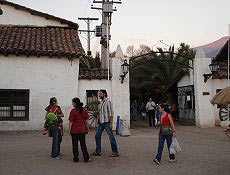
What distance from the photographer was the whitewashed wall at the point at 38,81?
12.9m

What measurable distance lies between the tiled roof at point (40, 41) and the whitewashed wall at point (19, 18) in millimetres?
402

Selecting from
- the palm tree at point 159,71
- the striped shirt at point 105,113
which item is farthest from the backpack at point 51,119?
the palm tree at point 159,71

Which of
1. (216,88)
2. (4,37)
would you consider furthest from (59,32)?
(216,88)

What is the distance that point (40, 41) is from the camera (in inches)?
554

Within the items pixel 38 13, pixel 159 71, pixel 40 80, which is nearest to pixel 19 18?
pixel 38 13

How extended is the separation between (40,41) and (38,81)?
2.45 metres

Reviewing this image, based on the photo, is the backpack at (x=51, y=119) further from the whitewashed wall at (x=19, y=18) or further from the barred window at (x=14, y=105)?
the whitewashed wall at (x=19, y=18)

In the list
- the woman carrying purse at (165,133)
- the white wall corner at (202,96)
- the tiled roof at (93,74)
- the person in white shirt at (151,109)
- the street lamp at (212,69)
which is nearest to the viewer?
the woman carrying purse at (165,133)

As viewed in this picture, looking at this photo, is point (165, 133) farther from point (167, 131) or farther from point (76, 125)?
point (76, 125)

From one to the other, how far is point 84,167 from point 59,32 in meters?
11.8

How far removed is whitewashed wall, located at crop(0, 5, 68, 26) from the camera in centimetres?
1569

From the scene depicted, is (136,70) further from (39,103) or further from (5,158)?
(5,158)

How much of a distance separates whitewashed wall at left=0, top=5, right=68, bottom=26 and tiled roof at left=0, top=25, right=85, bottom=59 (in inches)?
15.8

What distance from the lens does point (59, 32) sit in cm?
1577
